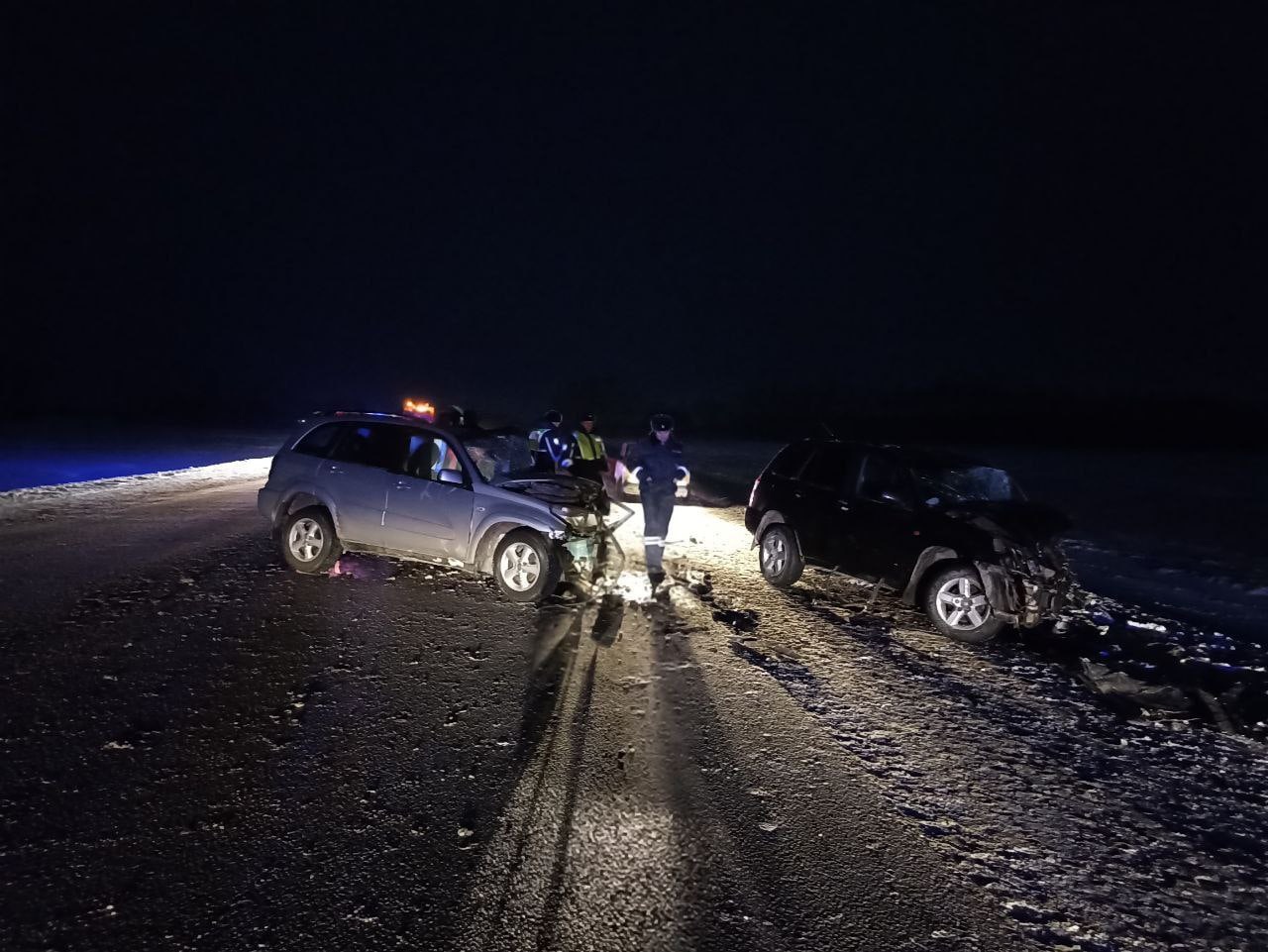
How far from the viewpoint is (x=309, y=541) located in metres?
7.66

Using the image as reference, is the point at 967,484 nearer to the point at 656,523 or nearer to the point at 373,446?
the point at 656,523

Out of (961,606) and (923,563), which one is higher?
(923,563)

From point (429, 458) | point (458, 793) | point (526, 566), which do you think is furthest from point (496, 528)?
point (458, 793)

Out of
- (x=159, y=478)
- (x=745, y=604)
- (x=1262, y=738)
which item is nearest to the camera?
→ (x=1262, y=738)

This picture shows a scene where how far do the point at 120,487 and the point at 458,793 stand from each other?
14.2 m

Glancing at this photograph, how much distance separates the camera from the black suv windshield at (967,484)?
7.29m

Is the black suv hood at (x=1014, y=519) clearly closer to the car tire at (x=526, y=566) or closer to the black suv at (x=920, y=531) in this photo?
the black suv at (x=920, y=531)

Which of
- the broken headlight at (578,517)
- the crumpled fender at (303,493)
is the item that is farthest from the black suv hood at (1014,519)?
the crumpled fender at (303,493)

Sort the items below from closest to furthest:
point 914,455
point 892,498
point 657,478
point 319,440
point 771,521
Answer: point 892,498
point 914,455
point 319,440
point 657,478
point 771,521

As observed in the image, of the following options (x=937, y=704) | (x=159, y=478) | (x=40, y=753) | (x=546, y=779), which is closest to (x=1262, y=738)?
(x=937, y=704)

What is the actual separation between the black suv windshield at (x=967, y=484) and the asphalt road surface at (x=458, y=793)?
5.72 ft

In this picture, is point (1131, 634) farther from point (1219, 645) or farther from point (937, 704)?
point (937, 704)

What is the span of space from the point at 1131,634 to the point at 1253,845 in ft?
13.3

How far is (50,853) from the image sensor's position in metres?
3.08
